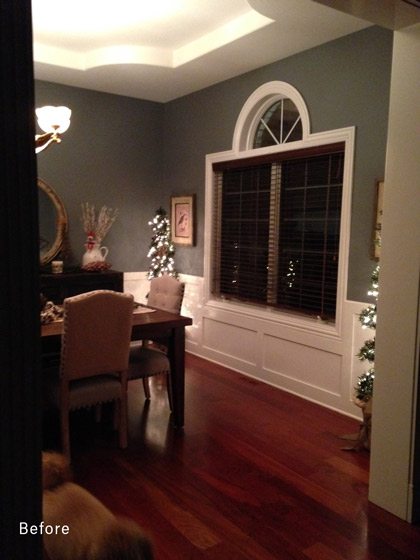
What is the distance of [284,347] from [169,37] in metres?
2.94

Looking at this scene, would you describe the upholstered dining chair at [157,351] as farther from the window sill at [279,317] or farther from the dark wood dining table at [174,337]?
the window sill at [279,317]

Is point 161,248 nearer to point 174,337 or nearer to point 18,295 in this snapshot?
point 174,337

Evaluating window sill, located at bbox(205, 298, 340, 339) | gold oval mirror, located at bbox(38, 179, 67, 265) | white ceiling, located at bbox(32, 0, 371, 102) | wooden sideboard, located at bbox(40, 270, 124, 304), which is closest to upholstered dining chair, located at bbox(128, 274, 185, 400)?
window sill, located at bbox(205, 298, 340, 339)

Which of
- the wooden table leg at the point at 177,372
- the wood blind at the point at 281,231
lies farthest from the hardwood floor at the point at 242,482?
the wood blind at the point at 281,231

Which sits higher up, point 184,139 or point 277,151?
point 184,139

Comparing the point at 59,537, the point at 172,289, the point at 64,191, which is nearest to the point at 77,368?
the point at 172,289

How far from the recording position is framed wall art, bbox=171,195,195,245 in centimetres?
542

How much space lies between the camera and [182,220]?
5.58 m

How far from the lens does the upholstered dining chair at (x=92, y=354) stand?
280 centimetres

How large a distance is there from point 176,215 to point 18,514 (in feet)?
16.2

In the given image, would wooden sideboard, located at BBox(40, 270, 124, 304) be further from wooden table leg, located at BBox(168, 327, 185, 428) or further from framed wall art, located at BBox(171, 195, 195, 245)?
wooden table leg, located at BBox(168, 327, 185, 428)

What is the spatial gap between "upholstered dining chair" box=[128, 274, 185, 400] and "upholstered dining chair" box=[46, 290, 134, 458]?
0.32 metres

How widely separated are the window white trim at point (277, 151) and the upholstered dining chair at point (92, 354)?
1.73 m

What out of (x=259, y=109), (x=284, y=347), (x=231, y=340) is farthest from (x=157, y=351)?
(x=259, y=109)
